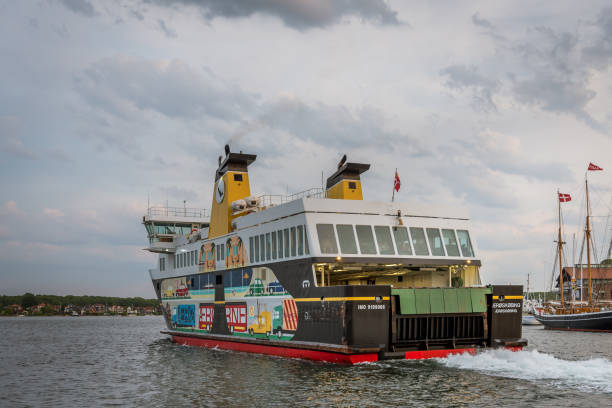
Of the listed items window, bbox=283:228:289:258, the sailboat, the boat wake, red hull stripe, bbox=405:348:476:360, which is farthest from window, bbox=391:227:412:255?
the sailboat

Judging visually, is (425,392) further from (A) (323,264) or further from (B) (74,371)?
(B) (74,371)

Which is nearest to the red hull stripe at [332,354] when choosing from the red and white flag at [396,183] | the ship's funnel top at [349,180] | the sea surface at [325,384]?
the sea surface at [325,384]

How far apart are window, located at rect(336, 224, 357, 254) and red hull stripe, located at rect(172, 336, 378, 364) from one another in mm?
4164

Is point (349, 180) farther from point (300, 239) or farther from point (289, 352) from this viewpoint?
point (289, 352)

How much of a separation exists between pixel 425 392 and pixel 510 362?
17.8ft

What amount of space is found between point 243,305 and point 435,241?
9.79m

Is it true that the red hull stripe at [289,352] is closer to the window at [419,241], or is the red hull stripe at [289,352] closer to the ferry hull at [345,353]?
the ferry hull at [345,353]

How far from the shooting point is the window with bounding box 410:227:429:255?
24.7 m

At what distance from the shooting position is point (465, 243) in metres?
25.6

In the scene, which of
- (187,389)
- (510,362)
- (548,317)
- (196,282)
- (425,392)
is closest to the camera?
(425,392)

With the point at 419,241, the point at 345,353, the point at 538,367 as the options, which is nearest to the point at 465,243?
the point at 419,241

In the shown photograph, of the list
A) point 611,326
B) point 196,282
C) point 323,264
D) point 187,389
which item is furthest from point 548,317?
point 187,389

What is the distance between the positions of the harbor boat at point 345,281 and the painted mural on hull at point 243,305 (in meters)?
0.09

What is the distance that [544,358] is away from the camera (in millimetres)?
20781
